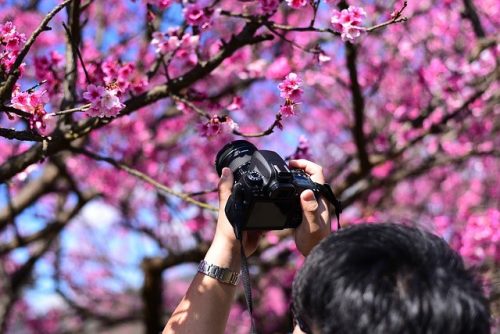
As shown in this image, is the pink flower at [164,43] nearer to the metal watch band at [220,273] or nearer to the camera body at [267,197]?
the camera body at [267,197]

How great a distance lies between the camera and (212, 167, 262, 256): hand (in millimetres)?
1436

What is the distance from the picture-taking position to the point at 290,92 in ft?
7.47

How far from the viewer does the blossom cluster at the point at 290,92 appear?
2277 millimetres

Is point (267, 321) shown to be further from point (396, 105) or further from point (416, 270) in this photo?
point (416, 270)

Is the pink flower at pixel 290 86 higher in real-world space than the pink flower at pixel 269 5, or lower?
lower

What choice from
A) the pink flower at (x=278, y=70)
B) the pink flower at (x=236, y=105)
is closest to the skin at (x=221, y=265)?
the pink flower at (x=236, y=105)

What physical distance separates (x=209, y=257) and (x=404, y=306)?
1.68ft

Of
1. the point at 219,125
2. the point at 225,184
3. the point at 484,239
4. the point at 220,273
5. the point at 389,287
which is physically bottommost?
the point at 389,287

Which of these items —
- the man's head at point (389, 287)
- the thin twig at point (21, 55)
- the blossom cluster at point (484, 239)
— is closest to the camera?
the man's head at point (389, 287)

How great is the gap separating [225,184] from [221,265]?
0.21m

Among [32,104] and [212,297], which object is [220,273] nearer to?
[212,297]

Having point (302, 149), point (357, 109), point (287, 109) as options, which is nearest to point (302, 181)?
point (287, 109)

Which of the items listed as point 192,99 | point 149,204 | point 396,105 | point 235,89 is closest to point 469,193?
point 396,105

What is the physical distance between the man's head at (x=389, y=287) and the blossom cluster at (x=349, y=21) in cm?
141
